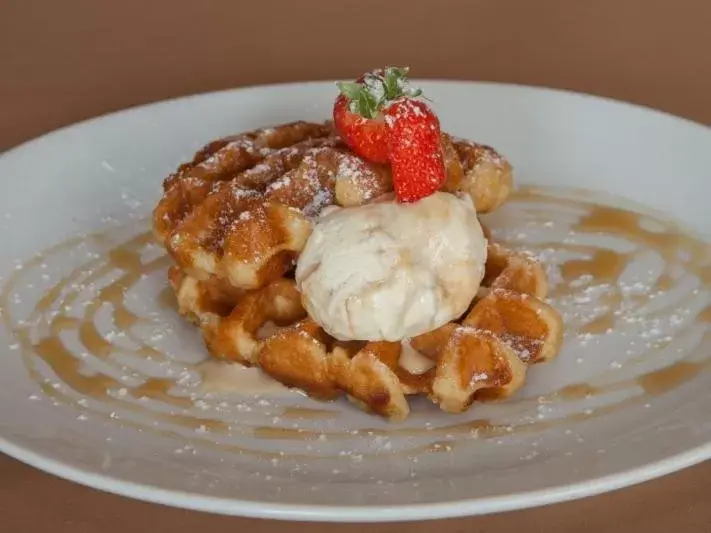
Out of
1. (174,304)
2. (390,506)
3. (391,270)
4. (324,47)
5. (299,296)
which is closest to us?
(390,506)

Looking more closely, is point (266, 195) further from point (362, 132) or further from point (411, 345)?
Result: point (411, 345)

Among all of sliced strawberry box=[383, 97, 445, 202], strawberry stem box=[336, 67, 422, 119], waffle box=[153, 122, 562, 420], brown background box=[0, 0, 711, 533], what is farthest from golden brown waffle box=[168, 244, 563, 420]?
brown background box=[0, 0, 711, 533]

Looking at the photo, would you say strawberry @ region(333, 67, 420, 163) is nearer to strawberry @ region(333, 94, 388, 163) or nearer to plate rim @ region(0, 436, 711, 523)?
strawberry @ region(333, 94, 388, 163)

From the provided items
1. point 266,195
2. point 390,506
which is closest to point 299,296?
point 266,195

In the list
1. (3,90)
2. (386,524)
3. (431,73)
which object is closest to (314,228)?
(386,524)

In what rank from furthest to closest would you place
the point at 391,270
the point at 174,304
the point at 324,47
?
1. the point at 324,47
2. the point at 174,304
3. the point at 391,270
